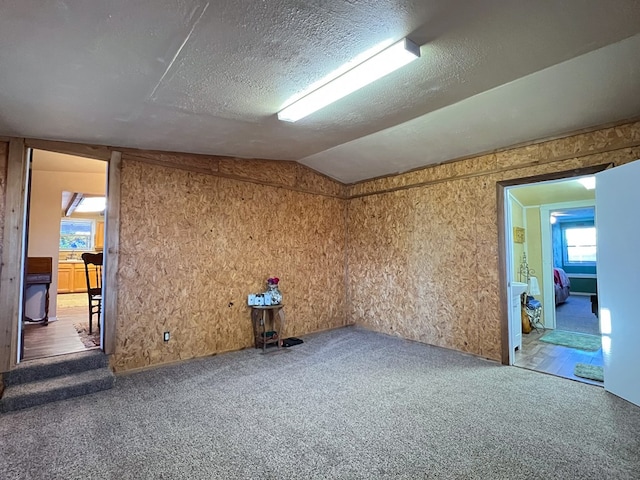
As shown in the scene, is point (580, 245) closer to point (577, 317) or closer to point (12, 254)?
point (577, 317)

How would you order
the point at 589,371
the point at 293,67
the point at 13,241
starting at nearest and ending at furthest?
the point at 293,67 → the point at 13,241 → the point at 589,371

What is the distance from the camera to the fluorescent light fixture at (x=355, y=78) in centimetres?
196

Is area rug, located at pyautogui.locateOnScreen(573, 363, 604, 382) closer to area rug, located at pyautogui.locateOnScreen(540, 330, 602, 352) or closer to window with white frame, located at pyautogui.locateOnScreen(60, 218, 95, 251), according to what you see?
area rug, located at pyautogui.locateOnScreen(540, 330, 602, 352)

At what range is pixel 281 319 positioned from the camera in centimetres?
462

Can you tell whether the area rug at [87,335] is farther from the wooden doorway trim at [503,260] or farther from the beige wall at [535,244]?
the beige wall at [535,244]

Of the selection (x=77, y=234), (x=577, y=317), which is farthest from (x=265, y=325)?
(x=77, y=234)

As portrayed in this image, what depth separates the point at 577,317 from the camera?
→ 6.68 meters

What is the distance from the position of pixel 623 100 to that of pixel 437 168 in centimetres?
209

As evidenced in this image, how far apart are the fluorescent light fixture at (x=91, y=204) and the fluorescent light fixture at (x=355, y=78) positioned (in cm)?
625

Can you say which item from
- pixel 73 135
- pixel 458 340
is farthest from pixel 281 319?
pixel 73 135

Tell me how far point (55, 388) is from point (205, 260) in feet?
6.38

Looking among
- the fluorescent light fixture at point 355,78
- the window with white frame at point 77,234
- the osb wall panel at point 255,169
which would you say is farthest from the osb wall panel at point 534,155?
the window with white frame at point 77,234

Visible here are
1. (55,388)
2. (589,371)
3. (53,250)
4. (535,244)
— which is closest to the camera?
(55,388)

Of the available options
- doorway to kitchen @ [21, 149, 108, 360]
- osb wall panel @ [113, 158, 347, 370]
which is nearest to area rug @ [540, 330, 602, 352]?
osb wall panel @ [113, 158, 347, 370]
